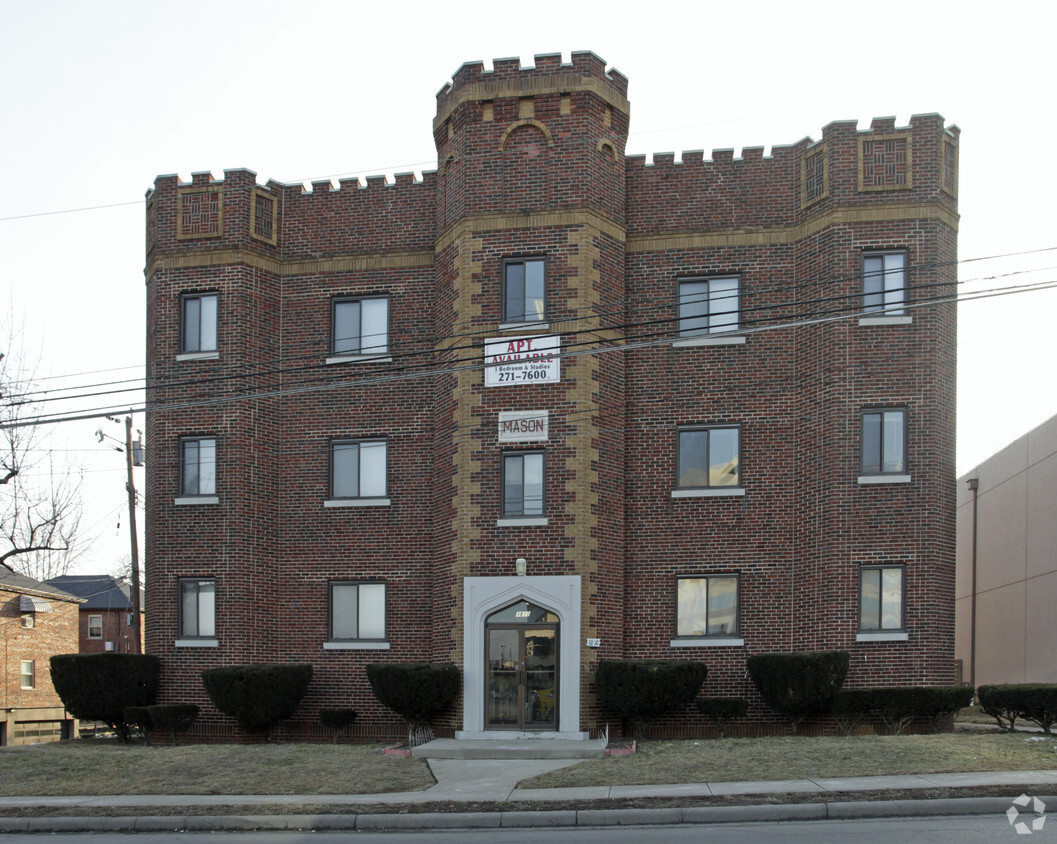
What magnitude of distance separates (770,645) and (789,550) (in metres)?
1.94

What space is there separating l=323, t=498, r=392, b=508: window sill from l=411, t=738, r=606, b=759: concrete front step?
18.4 ft

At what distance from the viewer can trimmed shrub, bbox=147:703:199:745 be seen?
79.0ft

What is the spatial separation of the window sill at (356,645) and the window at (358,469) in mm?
3117

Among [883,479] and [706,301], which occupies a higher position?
[706,301]

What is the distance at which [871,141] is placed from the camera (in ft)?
77.7

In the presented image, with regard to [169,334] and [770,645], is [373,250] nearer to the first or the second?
[169,334]

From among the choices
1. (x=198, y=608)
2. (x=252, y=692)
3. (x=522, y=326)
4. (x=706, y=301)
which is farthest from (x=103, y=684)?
(x=706, y=301)

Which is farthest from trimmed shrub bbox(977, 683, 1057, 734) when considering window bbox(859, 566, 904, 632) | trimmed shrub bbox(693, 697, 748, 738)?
trimmed shrub bbox(693, 697, 748, 738)

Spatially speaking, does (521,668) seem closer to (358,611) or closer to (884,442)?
→ (358,611)

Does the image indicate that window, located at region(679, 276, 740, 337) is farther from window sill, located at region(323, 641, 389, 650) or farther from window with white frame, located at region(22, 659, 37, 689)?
window with white frame, located at region(22, 659, 37, 689)

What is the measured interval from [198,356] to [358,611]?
259 inches

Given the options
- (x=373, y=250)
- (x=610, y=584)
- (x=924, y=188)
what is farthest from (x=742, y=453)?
(x=373, y=250)

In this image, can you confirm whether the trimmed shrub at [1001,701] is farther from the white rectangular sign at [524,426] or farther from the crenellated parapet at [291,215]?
the crenellated parapet at [291,215]

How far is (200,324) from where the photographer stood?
26.0 m
